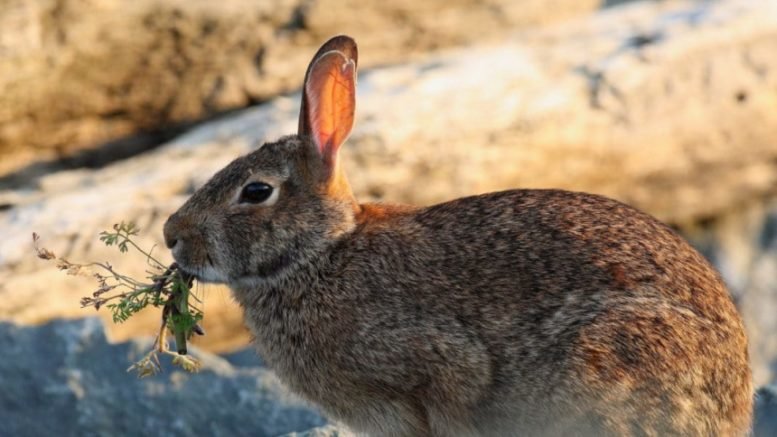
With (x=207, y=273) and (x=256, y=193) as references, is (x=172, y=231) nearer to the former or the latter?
(x=207, y=273)

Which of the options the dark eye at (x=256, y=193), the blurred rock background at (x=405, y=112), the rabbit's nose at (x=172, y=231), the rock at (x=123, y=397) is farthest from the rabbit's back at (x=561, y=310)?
the blurred rock background at (x=405, y=112)

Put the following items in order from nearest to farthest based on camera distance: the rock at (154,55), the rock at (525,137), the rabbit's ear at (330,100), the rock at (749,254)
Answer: the rabbit's ear at (330,100) → the rock at (525,137) → the rock at (154,55) → the rock at (749,254)

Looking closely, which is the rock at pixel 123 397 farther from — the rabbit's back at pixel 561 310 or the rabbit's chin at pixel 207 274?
the rabbit's back at pixel 561 310

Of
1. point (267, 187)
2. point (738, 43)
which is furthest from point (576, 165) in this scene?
point (267, 187)

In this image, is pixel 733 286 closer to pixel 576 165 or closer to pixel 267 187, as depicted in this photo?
pixel 576 165

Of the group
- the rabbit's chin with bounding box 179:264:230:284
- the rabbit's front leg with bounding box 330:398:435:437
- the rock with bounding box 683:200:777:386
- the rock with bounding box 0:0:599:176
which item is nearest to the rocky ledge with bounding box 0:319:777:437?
the rabbit's front leg with bounding box 330:398:435:437

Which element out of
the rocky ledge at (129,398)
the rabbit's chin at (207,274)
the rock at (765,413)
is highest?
the rabbit's chin at (207,274)
